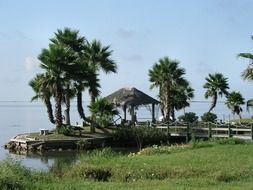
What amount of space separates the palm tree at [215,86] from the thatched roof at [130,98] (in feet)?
35.6

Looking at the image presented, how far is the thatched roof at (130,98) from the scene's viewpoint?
169 ft

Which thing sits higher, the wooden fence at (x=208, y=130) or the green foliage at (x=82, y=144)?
the wooden fence at (x=208, y=130)

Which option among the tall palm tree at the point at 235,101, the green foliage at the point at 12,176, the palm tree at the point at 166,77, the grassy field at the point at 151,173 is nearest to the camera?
the green foliage at the point at 12,176

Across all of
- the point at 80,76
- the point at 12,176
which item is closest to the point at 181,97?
the point at 80,76

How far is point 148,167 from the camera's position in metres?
17.5

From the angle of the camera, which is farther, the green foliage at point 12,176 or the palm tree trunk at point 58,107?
the palm tree trunk at point 58,107

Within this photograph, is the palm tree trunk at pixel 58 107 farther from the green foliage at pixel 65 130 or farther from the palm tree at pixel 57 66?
the green foliage at pixel 65 130

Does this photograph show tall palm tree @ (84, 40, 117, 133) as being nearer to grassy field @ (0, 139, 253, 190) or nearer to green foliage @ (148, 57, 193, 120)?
Answer: green foliage @ (148, 57, 193, 120)

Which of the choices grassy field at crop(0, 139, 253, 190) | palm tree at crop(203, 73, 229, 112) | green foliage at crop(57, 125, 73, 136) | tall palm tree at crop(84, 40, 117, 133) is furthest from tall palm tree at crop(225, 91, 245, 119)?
grassy field at crop(0, 139, 253, 190)

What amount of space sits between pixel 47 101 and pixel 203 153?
87.8 feet

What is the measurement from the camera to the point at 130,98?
51594mm

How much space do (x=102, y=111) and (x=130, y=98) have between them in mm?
7218

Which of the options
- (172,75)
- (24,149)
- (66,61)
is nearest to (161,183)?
(24,149)

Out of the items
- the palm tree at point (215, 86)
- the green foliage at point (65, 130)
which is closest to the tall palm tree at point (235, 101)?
the palm tree at point (215, 86)
